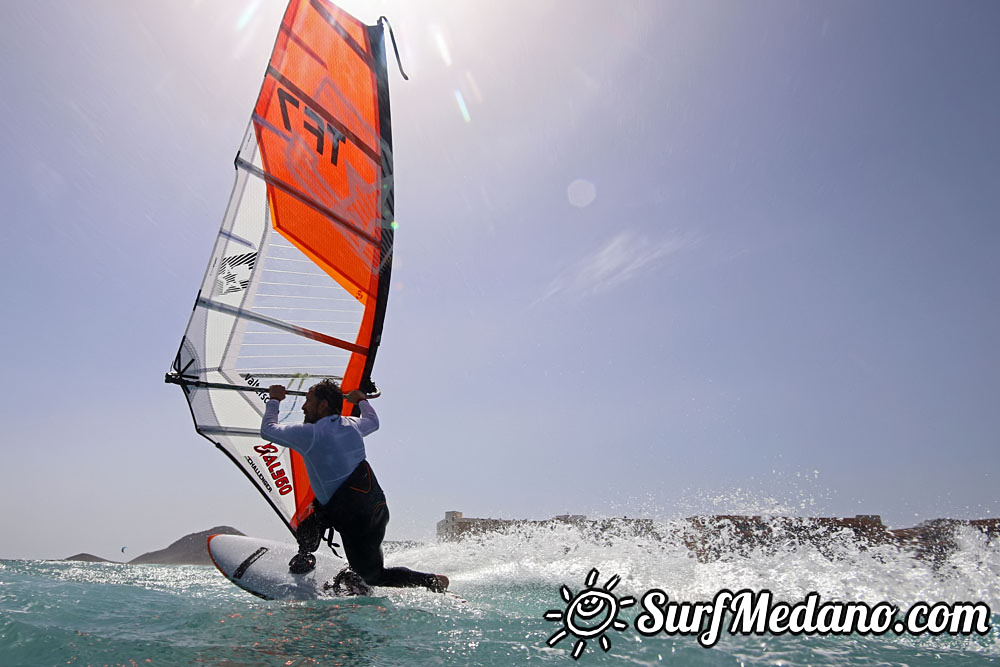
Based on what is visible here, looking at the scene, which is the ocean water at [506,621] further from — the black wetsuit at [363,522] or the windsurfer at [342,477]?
the windsurfer at [342,477]

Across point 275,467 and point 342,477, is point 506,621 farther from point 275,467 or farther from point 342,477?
point 275,467

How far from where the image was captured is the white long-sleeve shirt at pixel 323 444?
12.8 ft

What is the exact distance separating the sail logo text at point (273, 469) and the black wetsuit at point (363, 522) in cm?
123

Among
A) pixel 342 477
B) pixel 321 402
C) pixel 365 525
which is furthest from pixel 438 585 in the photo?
pixel 321 402

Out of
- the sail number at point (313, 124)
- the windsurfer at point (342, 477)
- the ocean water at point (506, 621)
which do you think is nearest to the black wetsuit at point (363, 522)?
the windsurfer at point (342, 477)

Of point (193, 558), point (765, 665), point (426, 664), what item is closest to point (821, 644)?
point (765, 665)

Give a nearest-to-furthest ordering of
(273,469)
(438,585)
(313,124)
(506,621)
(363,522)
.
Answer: (506,621) < (363,522) < (438,585) < (273,469) < (313,124)

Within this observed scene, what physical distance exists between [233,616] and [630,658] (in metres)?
2.64

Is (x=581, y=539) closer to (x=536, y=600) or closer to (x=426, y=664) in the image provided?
(x=536, y=600)

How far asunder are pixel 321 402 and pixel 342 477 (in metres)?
0.64

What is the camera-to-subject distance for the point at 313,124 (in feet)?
18.5

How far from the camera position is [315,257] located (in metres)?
5.70

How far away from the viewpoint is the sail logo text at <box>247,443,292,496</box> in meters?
5.25

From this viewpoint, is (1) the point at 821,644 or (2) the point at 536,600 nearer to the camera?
(1) the point at 821,644
